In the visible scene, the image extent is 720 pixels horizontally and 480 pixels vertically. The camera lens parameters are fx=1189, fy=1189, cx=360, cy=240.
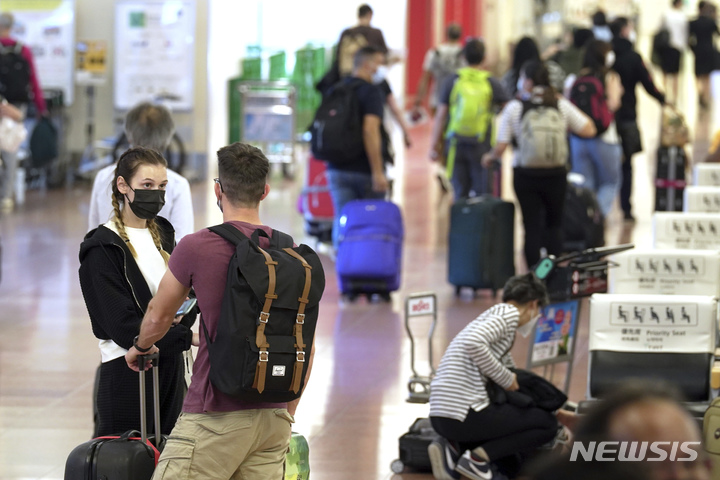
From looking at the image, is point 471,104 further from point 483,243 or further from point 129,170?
point 129,170

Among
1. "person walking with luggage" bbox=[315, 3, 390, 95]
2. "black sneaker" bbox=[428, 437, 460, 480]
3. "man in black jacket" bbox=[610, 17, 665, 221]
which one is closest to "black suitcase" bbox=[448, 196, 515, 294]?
"person walking with luggage" bbox=[315, 3, 390, 95]

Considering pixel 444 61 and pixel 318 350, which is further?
pixel 444 61

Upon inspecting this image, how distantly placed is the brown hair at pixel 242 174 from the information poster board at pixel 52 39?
484 inches

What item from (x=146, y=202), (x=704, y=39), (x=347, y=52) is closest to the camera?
(x=146, y=202)

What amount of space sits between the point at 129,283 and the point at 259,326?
0.73 meters

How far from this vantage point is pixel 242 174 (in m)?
3.13

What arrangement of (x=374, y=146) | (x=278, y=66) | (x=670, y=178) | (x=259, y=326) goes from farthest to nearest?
(x=278, y=66), (x=670, y=178), (x=374, y=146), (x=259, y=326)

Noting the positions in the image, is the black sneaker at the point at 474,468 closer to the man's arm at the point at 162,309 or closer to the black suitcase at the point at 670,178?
the man's arm at the point at 162,309

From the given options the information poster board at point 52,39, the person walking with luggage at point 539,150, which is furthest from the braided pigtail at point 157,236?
the information poster board at point 52,39

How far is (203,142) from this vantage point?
50.1 feet

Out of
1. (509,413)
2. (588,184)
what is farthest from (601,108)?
(509,413)

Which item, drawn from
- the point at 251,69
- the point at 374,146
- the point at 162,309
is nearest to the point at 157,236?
the point at 162,309

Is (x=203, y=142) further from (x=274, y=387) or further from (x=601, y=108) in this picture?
(x=274, y=387)

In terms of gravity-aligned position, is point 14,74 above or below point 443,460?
above
